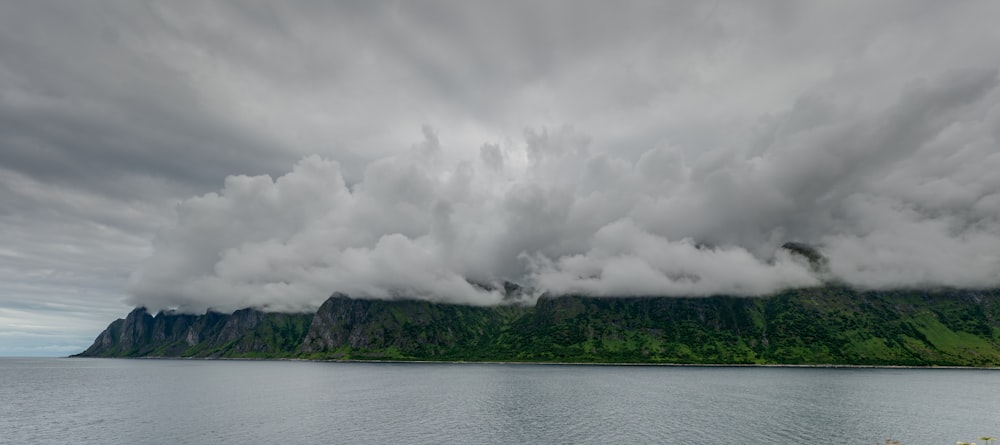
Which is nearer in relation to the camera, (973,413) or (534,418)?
(534,418)

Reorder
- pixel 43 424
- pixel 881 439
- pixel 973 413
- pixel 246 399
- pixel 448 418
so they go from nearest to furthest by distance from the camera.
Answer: pixel 881 439, pixel 43 424, pixel 448 418, pixel 973 413, pixel 246 399

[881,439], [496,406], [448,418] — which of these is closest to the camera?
[881,439]

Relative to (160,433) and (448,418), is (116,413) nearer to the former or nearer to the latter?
(160,433)

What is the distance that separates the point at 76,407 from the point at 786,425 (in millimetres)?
222411

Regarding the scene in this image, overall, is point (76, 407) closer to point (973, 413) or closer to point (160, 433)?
point (160, 433)

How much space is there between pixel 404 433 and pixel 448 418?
25587 mm

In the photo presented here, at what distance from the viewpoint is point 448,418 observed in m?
139

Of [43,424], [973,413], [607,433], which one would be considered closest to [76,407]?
[43,424]

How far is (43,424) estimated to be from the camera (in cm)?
12712

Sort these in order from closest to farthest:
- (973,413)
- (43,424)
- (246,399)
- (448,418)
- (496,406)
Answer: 1. (43,424)
2. (448,418)
3. (973,413)
4. (496,406)
5. (246,399)

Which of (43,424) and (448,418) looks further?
(448,418)

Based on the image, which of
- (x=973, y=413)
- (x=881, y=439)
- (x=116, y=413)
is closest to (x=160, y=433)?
(x=116, y=413)

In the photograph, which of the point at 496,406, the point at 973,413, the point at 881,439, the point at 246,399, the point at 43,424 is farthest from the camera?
the point at 246,399

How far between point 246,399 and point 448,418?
321ft
